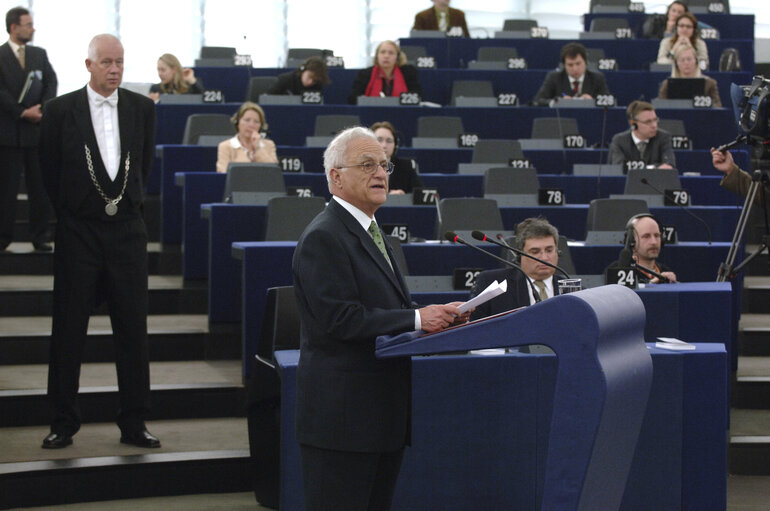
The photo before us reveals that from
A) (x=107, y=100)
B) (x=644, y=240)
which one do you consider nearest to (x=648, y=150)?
(x=644, y=240)

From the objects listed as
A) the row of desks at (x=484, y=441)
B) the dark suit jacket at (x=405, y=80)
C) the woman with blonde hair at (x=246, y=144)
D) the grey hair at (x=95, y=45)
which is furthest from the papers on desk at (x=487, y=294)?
the dark suit jacket at (x=405, y=80)

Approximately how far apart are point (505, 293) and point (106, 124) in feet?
4.89

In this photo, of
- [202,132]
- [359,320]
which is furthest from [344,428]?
[202,132]

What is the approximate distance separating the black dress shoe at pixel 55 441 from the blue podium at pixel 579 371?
2.00 m

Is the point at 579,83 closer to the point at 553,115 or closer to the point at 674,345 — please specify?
the point at 553,115

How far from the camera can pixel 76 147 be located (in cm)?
376

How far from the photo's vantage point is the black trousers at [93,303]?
148 inches

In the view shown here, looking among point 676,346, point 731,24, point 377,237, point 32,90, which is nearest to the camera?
point 377,237

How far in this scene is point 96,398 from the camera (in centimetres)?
418

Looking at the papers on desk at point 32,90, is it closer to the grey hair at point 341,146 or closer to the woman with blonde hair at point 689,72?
the grey hair at point 341,146

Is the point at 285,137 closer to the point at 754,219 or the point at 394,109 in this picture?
the point at 394,109

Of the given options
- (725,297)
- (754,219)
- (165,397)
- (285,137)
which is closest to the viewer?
(725,297)

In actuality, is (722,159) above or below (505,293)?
above

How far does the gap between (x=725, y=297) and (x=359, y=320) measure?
2170 mm
